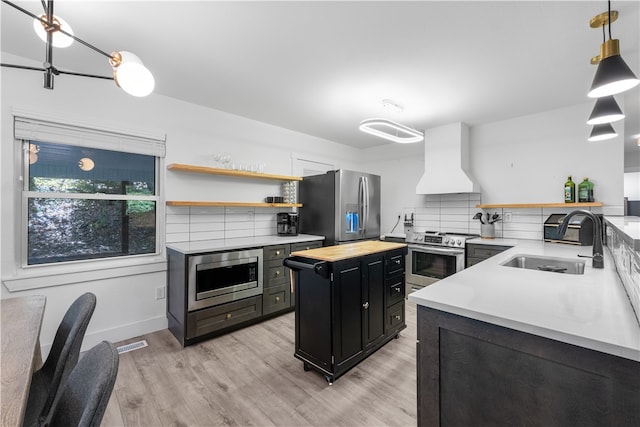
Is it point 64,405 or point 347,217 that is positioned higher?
point 347,217

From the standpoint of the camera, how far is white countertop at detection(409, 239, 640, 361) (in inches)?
33.1

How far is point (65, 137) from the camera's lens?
7.84 feet

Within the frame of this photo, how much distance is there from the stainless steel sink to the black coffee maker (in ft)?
8.47

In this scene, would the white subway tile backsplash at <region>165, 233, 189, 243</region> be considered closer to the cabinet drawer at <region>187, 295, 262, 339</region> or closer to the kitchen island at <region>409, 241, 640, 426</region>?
the cabinet drawer at <region>187, 295, 262, 339</region>

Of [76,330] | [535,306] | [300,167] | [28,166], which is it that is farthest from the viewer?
[300,167]

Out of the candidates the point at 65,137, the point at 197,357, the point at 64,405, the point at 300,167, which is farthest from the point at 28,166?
the point at 300,167

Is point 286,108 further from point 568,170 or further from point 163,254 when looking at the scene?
point 568,170

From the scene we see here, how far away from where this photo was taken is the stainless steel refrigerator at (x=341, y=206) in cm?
376

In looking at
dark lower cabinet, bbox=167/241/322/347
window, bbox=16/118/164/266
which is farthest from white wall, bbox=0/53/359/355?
dark lower cabinet, bbox=167/241/322/347

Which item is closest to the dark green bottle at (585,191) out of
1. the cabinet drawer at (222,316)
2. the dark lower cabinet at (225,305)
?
the dark lower cabinet at (225,305)

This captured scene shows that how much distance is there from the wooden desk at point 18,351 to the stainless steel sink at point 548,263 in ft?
8.30

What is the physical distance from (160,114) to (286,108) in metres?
1.41

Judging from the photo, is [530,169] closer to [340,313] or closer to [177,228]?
[340,313]

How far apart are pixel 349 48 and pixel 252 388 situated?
2694 mm
